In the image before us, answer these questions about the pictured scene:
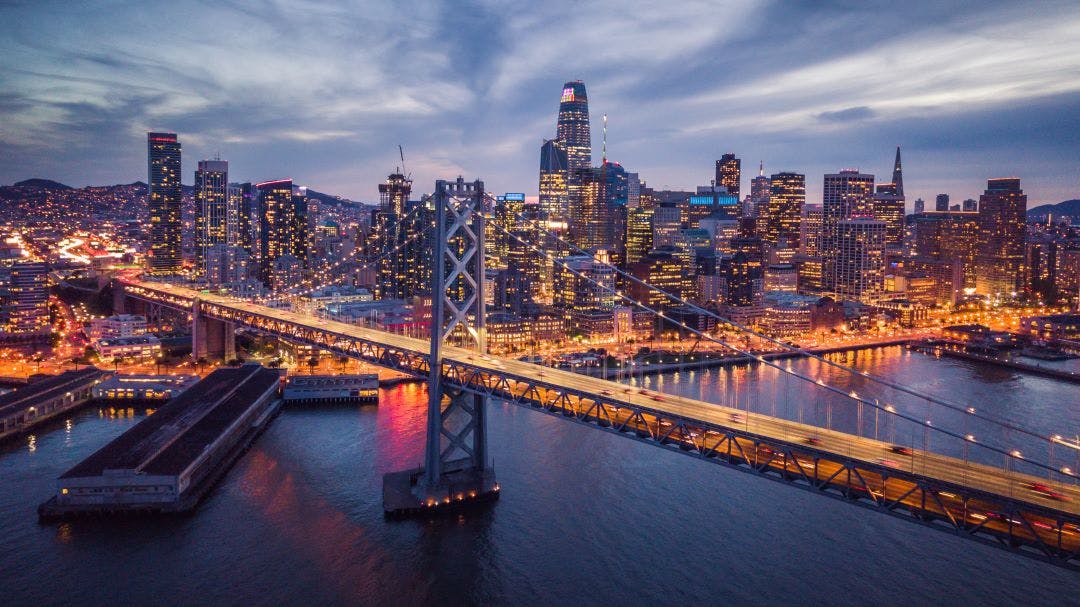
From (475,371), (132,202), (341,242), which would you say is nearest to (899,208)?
(341,242)

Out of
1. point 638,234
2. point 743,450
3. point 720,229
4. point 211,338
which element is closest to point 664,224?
point 720,229

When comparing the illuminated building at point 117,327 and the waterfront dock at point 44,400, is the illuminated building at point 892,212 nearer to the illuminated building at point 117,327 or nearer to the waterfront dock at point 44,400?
the illuminated building at point 117,327

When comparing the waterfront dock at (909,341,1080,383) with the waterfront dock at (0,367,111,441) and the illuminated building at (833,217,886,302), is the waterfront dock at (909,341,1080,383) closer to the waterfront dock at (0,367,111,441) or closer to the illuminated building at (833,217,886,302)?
the illuminated building at (833,217,886,302)

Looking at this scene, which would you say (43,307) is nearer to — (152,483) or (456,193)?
(152,483)

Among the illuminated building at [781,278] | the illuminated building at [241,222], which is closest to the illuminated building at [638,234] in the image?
the illuminated building at [781,278]

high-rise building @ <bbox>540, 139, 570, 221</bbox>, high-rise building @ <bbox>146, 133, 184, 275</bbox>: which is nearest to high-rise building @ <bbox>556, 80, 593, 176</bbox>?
high-rise building @ <bbox>540, 139, 570, 221</bbox>

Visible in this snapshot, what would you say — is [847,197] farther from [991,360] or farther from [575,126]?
[991,360]
